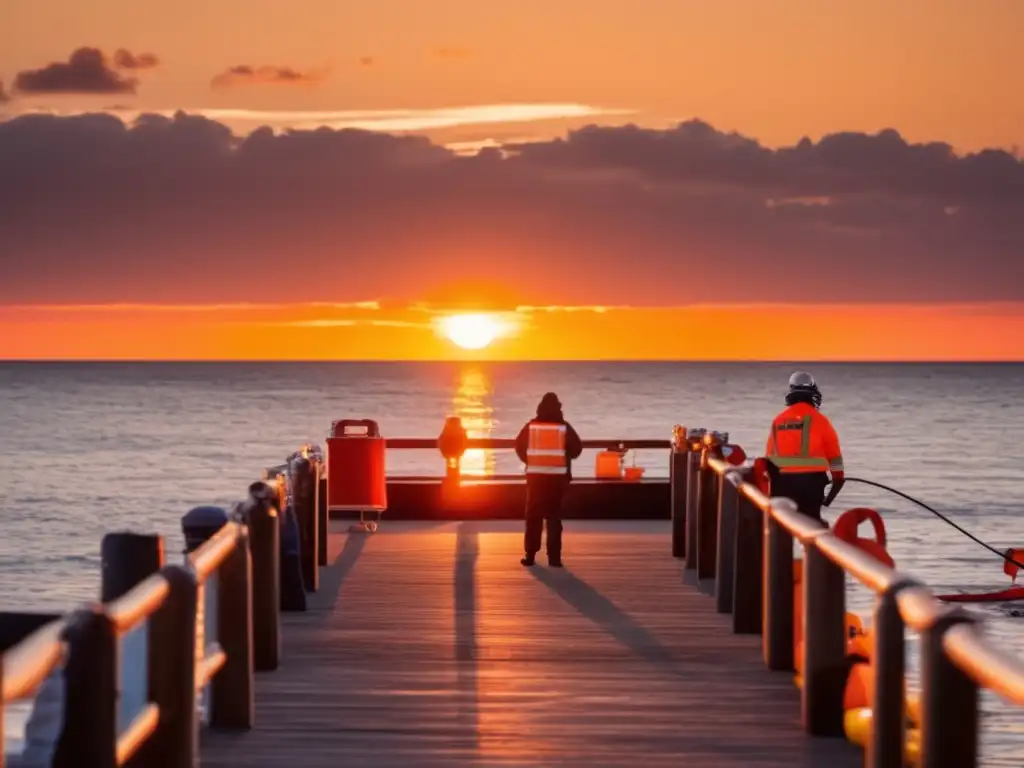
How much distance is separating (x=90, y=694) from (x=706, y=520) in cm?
1025

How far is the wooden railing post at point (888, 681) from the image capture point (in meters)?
6.56

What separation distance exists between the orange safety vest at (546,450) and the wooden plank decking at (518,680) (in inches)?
39.0

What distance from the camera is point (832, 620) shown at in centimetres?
834

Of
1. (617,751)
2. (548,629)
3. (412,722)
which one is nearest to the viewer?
(617,751)

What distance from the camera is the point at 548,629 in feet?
40.8

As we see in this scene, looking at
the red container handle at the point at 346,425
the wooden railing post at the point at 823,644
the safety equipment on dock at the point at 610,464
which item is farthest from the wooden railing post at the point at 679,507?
the wooden railing post at the point at 823,644

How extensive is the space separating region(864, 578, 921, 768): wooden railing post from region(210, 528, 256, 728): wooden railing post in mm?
3263

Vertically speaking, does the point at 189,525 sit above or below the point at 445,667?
above

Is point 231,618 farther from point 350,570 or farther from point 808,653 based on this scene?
point 350,570

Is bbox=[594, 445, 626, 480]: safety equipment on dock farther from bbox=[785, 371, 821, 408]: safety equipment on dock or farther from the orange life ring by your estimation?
the orange life ring

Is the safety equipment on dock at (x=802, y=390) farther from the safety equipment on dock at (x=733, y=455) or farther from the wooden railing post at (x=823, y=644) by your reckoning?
the wooden railing post at (x=823, y=644)

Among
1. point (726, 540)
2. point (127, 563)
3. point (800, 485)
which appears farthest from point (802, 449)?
point (127, 563)

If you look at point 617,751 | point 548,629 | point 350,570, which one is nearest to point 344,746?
point 617,751

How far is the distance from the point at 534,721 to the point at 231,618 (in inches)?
67.3
